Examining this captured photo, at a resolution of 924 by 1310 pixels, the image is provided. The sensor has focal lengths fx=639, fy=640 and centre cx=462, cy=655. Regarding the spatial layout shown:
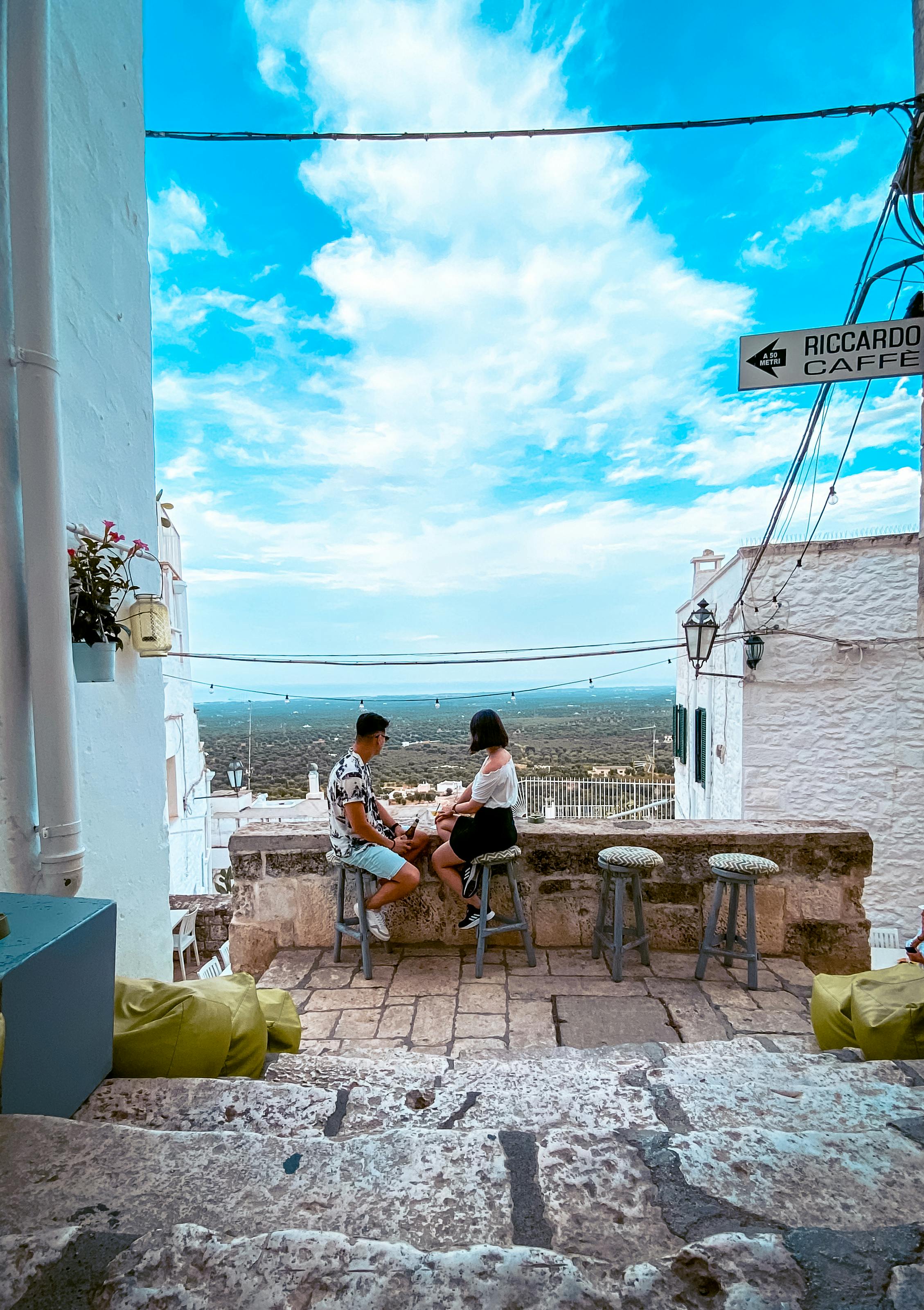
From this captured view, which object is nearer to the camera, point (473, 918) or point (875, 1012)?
point (875, 1012)

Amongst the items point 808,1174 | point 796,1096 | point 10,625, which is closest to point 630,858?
point 796,1096

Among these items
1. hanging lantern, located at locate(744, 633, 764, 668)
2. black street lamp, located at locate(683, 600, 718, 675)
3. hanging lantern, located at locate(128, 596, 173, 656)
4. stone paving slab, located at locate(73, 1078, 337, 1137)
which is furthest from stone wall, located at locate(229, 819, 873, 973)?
hanging lantern, located at locate(744, 633, 764, 668)

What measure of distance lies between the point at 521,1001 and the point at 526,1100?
1.69 m

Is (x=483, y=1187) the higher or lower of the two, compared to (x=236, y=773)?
higher

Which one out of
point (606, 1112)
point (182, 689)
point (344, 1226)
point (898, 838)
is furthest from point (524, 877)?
point (182, 689)

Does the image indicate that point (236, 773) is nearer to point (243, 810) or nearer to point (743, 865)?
point (243, 810)

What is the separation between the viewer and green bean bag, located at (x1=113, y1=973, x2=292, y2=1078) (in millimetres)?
1674

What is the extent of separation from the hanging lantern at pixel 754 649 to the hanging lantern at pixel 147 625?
841 cm

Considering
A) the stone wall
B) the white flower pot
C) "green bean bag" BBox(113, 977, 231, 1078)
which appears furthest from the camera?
the stone wall

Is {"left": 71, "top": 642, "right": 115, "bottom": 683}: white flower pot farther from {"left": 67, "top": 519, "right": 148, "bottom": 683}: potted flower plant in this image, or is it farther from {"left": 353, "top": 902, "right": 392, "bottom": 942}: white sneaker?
{"left": 353, "top": 902, "right": 392, "bottom": 942}: white sneaker

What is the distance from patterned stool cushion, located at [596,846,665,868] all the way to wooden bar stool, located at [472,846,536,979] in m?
0.49

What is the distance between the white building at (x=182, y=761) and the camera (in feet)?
33.9

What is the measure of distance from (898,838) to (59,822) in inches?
401

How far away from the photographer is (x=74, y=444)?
2.44 meters
